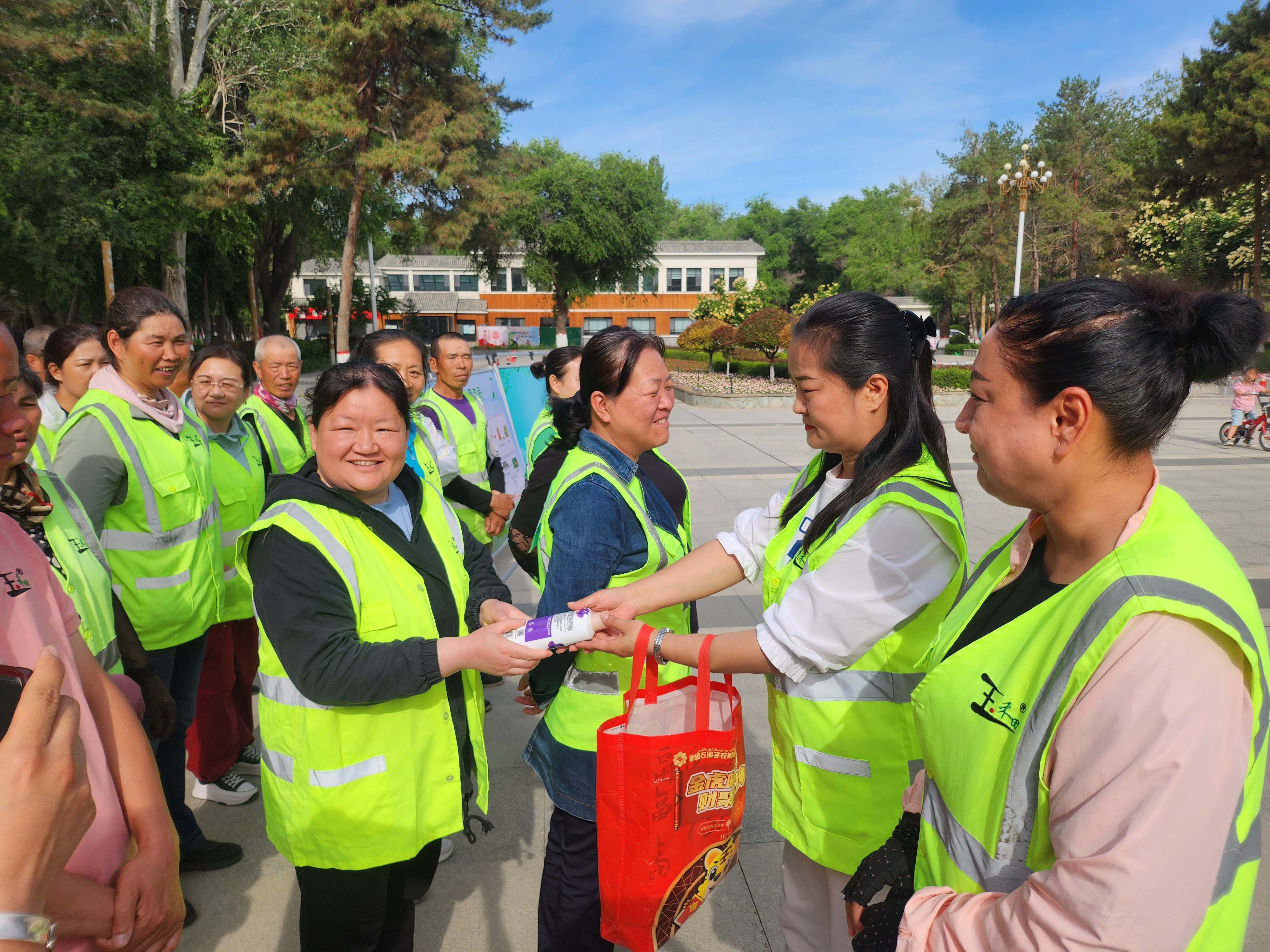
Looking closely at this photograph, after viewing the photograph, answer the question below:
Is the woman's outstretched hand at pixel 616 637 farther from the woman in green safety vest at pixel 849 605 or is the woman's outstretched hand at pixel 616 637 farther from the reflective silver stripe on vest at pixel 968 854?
the reflective silver stripe on vest at pixel 968 854

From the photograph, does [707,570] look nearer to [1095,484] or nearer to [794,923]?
[794,923]

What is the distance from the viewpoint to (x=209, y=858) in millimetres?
2814

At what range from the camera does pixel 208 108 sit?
19406 millimetres

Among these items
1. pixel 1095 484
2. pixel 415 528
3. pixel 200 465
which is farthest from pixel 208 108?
pixel 1095 484

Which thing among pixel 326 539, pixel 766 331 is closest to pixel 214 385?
pixel 326 539

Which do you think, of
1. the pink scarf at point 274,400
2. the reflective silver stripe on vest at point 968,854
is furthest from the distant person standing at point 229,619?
the reflective silver stripe on vest at point 968,854

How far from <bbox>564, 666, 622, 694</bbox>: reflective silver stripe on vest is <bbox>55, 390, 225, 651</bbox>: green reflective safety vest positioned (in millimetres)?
1746

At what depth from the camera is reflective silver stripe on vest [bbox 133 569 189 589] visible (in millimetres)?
2789

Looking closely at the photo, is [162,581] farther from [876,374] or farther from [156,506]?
[876,374]

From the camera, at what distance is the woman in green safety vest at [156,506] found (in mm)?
2719

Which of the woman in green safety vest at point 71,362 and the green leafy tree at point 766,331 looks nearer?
the woman in green safety vest at point 71,362

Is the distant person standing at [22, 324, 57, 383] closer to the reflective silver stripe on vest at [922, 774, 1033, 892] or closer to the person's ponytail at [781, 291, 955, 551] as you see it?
the person's ponytail at [781, 291, 955, 551]

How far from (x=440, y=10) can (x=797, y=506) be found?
790 inches

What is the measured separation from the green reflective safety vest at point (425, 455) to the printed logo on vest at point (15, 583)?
247 cm
